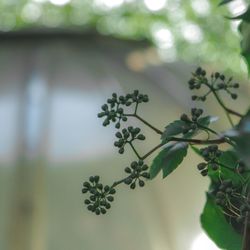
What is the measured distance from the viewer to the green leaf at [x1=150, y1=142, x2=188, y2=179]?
60 centimetres

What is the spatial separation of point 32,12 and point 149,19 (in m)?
0.76

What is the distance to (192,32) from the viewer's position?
16.4 ft

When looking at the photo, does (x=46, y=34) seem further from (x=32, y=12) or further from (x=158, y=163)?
(x=158, y=163)

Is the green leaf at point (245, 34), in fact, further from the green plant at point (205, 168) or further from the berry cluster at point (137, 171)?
the berry cluster at point (137, 171)

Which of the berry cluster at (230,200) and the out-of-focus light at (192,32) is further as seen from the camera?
the out-of-focus light at (192,32)

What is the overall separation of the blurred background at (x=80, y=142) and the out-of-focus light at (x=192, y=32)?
55.1 inches

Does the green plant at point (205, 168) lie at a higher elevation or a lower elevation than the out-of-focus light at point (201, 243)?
lower

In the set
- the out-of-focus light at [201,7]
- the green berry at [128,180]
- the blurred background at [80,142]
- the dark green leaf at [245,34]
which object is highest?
the out-of-focus light at [201,7]

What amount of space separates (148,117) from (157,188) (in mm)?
331

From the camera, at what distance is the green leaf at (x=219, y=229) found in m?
0.65

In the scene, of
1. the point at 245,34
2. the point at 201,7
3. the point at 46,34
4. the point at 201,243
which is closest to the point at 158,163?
the point at 245,34

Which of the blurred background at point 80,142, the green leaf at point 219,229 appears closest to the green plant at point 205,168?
the green leaf at point 219,229

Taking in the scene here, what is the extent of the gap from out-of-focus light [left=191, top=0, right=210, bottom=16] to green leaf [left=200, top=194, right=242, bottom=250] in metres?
4.15

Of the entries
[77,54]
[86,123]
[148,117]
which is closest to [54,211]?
[86,123]
